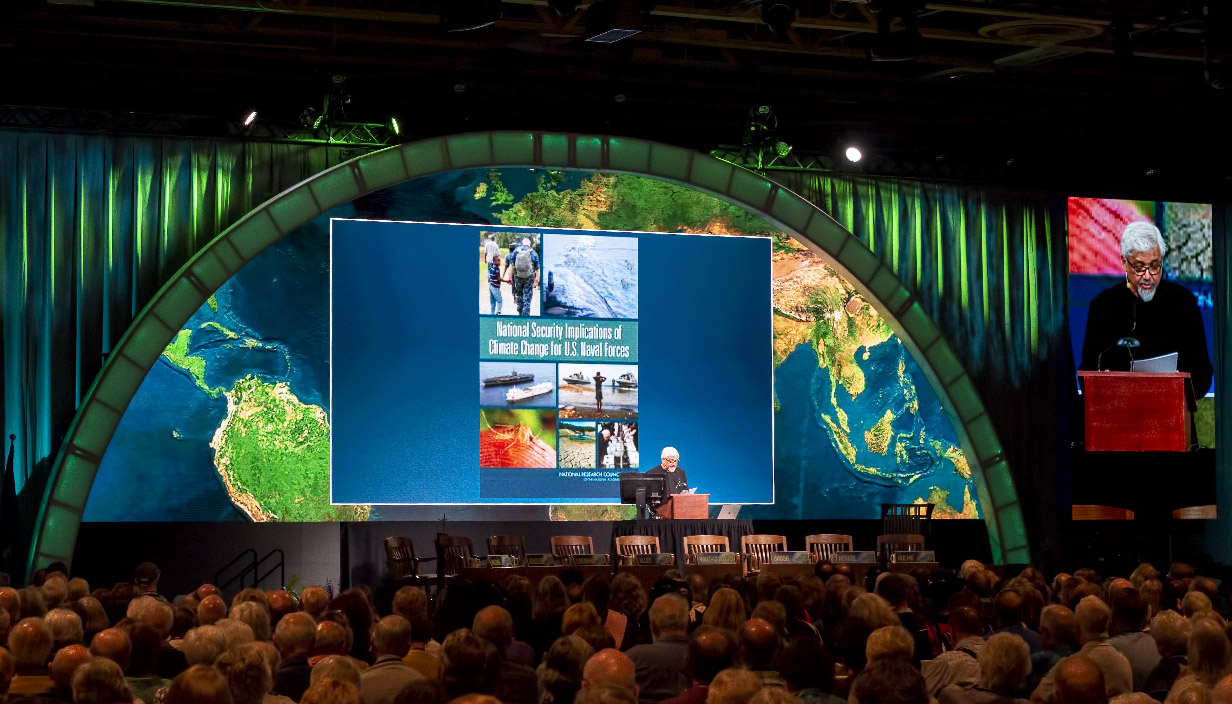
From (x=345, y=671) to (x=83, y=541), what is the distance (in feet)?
32.1

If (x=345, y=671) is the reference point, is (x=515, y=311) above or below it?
above

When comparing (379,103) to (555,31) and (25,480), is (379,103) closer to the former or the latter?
A: (555,31)

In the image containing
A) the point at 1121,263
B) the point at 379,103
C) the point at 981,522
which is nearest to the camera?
the point at 379,103

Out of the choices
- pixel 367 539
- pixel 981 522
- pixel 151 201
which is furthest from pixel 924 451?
pixel 151 201

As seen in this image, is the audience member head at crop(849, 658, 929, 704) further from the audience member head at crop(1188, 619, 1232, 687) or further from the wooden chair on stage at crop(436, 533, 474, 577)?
the wooden chair on stage at crop(436, 533, 474, 577)

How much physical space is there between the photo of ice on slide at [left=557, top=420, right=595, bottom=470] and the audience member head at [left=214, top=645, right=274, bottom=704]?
12.4 m

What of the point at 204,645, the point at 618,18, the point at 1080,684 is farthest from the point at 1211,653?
the point at 618,18

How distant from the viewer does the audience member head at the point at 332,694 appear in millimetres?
3549

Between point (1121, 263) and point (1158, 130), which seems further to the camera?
point (1121, 263)

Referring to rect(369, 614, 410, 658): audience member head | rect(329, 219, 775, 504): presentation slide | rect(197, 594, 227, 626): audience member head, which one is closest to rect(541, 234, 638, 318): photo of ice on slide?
rect(329, 219, 775, 504): presentation slide

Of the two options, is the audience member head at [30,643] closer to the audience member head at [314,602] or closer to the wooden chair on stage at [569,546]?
the audience member head at [314,602]

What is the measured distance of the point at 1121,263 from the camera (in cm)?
1590

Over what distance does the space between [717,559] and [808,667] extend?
7.01 m

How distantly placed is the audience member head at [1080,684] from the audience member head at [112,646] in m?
3.22
